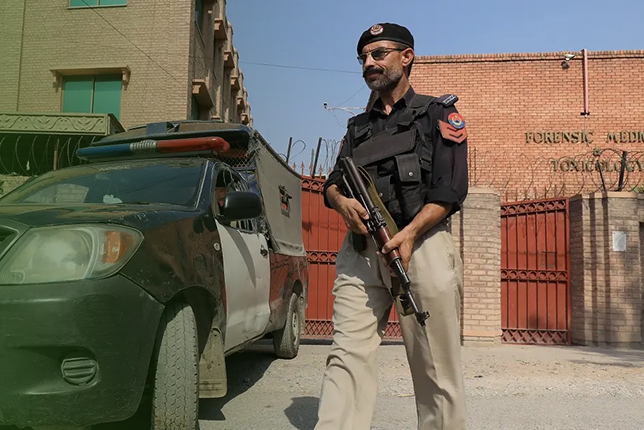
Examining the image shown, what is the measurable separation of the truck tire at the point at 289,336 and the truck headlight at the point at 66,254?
11.9 feet

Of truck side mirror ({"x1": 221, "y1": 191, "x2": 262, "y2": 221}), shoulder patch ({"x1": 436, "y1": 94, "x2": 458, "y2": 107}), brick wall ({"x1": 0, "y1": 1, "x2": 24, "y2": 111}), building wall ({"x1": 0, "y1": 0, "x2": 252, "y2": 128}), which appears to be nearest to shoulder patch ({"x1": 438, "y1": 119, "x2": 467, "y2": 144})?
shoulder patch ({"x1": 436, "y1": 94, "x2": 458, "y2": 107})

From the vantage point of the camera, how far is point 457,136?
8.78 ft

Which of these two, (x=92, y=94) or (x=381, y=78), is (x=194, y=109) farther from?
(x=381, y=78)

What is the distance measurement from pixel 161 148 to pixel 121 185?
1230 millimetres

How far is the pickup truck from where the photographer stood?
7.47ft

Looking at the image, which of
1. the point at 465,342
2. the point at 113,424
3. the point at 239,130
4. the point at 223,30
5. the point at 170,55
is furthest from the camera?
the point at 223,30

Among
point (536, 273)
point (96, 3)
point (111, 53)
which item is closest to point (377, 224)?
point (536, 273)

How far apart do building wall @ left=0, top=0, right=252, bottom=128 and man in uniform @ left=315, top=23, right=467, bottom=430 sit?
508 inches

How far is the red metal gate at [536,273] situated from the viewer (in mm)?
8500

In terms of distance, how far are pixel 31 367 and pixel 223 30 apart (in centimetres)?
1936

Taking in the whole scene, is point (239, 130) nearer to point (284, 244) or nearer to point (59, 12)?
point (284, 244)

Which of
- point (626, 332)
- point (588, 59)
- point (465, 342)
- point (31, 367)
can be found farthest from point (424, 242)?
point (588, 59)

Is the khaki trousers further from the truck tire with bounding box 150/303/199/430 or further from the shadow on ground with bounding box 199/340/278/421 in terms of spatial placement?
the shadow on ground with bounding box 199/340/278/421

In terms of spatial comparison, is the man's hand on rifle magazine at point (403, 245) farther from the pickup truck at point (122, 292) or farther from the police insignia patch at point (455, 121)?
the pickup truck at point (122, 292)
